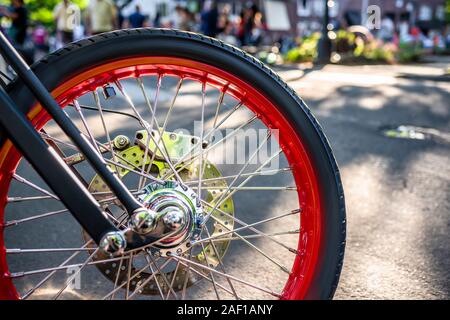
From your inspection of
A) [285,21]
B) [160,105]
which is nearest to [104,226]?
[160,105]

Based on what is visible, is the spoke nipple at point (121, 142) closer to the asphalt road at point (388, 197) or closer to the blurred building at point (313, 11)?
the asphalt road at point (388, 197)

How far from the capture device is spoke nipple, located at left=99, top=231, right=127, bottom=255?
1.39 meters

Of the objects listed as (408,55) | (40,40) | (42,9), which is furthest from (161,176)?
(42,9)

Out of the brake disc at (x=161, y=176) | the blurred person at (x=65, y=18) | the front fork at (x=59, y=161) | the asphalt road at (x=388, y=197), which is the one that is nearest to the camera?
the front fork at (x=59, y=161)

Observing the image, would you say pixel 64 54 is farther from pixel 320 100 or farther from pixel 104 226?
pixel 320 100

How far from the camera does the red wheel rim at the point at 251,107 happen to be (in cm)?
147

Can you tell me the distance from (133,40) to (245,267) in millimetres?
1516

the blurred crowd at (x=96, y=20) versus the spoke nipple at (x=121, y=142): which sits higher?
the blurred crowd at (x=96, y=20)

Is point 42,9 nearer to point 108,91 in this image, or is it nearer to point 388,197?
point 388,197

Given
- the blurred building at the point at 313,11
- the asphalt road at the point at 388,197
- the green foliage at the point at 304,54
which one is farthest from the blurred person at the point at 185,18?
the blurred building at the point at 313,11

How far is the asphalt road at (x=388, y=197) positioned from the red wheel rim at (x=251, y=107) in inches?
33.7

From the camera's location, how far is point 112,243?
1.40 m

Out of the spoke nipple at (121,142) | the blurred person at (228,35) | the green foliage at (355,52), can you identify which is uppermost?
the spoke nipple at (121,142)

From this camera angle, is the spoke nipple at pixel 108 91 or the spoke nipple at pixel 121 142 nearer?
the spoke nipple at pixel 108 91
